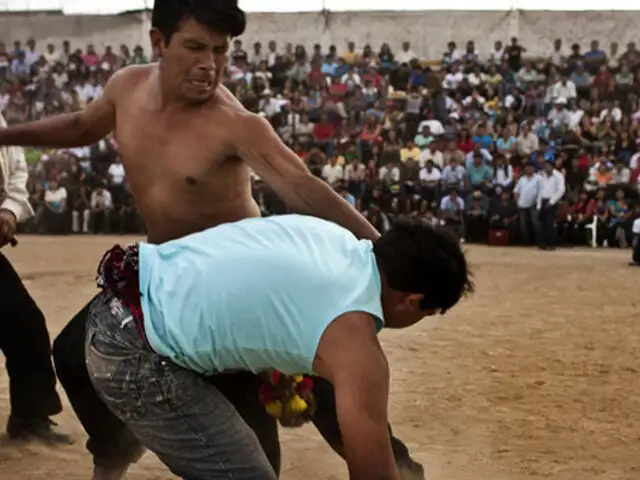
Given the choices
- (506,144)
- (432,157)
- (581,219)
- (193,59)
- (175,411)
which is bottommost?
(581,219)

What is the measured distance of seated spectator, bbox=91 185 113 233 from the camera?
1725 cm

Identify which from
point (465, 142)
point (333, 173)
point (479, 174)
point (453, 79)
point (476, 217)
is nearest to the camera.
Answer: point (476, 217)

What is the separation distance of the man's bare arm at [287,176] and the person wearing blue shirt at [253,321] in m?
0.48

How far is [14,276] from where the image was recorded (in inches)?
181

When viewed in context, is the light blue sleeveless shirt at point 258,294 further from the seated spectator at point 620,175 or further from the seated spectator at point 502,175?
the seated spectator at point 620,175

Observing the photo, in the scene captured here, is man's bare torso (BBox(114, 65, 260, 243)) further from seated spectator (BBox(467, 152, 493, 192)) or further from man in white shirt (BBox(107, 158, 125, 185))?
man in white shirt (BBox(107, 158, 125, 185))

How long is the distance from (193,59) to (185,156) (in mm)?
315

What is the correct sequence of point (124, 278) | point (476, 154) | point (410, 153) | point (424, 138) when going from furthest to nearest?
1. point (424, 138)
2. point (410, 153)
3. point (476, 154)
4. point (124, 278)

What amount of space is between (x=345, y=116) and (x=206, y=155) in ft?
53.3

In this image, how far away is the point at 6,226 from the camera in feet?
14.6

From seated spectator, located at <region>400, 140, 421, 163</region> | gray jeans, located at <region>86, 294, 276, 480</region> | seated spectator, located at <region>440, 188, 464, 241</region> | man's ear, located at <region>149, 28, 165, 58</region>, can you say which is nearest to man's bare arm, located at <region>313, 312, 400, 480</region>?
gray jeans, located at <region>86, 294, 276, 480</region>

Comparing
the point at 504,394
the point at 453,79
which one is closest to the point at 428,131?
the point at 453,79

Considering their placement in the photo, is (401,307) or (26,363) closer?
(401,307)

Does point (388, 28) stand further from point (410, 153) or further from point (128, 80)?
point (128, 80)
